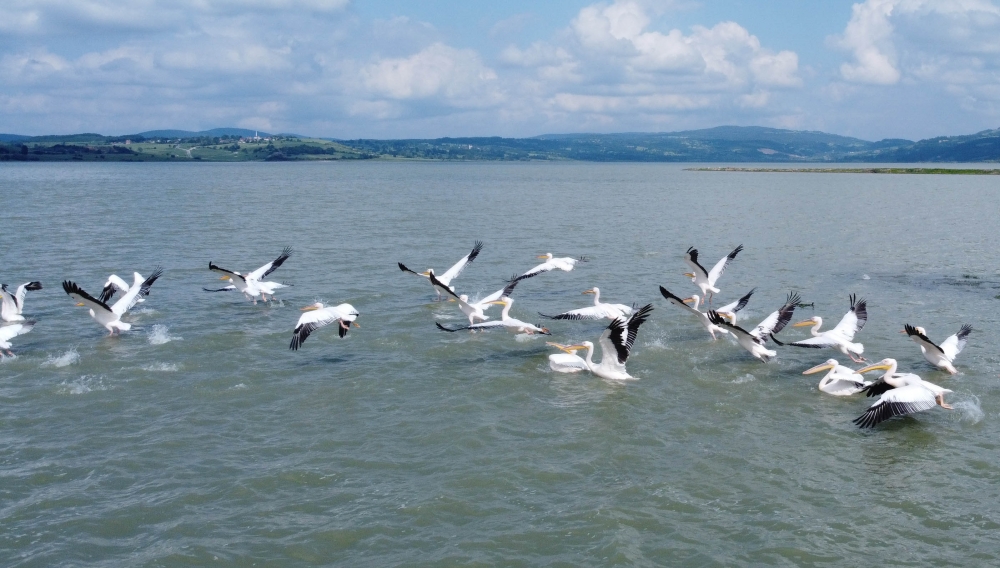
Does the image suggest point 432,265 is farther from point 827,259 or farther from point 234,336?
point 827,259

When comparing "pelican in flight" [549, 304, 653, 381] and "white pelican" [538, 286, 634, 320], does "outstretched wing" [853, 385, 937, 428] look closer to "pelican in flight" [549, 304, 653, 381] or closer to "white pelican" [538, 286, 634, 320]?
"pelican in flight" [549, 304, 653, 381]

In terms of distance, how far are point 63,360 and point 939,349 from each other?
15.3 meters

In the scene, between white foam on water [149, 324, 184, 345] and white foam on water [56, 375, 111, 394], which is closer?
white foam on water [56, 375, 111, 394]

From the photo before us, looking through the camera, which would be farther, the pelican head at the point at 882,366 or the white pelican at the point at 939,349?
the white pelican at the point at 939,349

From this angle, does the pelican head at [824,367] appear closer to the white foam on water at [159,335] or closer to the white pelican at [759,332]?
the white pelican at [759,332]

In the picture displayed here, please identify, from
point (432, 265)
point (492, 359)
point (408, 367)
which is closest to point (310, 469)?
point (408, 367)

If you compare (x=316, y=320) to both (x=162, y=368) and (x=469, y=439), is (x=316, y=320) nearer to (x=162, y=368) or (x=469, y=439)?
(x=162, y=368)

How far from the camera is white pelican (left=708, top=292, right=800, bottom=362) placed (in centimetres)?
1358

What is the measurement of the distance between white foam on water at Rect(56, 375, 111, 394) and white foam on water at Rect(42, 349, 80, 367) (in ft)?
3.41

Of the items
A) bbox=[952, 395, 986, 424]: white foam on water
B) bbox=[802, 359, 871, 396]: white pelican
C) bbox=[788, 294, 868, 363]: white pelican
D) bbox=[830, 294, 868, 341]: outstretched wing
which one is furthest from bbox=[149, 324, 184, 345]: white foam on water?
bbox=[952, 395, 986, 424]: white foam on water

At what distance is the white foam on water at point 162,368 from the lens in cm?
1337

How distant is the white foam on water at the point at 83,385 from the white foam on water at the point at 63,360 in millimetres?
1038

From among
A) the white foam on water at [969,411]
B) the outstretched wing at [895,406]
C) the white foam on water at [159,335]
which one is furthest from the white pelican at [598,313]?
the white foam on water at [159,335]

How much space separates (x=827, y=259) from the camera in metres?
26.8
